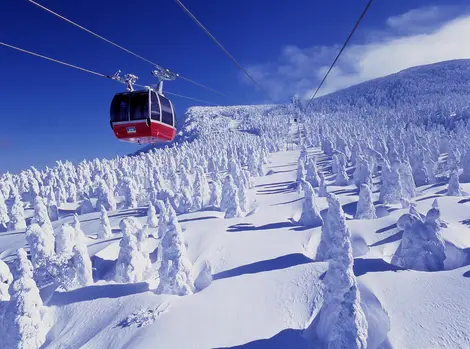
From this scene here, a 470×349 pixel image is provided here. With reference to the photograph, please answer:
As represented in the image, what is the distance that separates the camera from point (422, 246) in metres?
23.8

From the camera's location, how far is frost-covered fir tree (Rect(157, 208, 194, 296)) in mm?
24656

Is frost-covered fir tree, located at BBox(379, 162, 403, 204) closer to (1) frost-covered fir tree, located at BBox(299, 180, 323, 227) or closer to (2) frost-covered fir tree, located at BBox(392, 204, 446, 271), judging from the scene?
(1) frost-covered fir tree, located at BBox(299, 180, 323, 227)

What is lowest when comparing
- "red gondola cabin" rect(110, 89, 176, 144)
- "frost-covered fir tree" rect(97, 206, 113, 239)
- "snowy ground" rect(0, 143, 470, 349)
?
"snowy ground" rect(0, 143, 470, 349)

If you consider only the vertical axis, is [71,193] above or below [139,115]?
below

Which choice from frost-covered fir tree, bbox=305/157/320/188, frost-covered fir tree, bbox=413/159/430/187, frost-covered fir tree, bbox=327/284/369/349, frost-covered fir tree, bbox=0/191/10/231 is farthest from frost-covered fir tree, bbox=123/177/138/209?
frost-covered fir tree, bbox=327/284/369/349

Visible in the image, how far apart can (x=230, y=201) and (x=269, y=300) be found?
1030 inches

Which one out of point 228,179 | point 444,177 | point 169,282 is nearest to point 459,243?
point 169,282

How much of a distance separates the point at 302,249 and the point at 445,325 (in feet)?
49.5

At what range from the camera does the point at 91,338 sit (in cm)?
2173

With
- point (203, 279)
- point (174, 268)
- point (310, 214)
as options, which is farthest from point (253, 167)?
point (174, 268)

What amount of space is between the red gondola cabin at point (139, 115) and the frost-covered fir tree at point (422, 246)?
71.4 feet

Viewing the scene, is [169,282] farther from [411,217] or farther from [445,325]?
[411,217]

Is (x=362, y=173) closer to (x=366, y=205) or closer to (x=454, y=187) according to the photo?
(x=454, y=187)

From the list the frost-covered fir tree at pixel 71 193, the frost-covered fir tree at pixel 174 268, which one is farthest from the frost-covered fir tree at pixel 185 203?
the frost-covered fir tree at pixel 71 193
